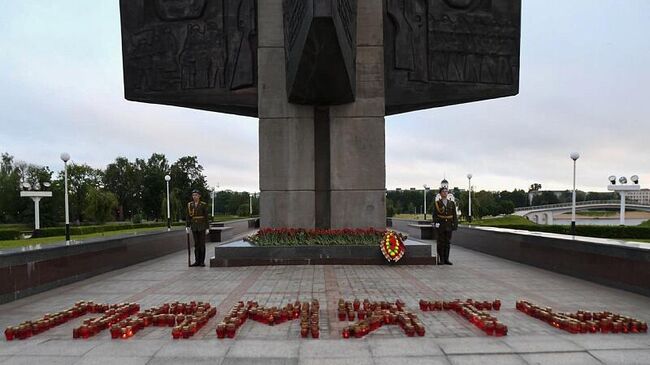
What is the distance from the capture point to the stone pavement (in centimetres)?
421

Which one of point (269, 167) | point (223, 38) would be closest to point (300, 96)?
point (269, 167)

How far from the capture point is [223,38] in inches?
495

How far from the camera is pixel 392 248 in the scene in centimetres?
1038

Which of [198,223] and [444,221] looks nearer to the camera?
[444,221]

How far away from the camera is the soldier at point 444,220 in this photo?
34.3 feet

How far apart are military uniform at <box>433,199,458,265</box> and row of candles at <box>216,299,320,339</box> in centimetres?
531

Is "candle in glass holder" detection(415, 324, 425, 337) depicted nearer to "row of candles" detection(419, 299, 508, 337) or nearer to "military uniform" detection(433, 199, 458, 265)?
"row of candles" detection(419, 299, 508, 337)

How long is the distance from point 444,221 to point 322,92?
4.43m

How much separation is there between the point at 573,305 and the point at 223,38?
35.7 ft

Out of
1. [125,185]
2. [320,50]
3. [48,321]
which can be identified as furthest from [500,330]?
[125,185]

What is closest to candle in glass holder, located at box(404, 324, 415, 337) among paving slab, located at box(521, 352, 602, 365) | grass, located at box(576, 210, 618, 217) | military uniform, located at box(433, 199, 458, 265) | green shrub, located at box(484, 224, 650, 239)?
paving slab, located at box(521, 352, 602, 365)

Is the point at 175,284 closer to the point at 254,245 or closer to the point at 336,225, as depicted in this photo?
the point at 254,245

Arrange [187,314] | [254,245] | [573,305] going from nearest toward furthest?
[187,314] < [573,305] < [254,245]

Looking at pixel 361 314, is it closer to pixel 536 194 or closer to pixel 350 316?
pixel 350 316
